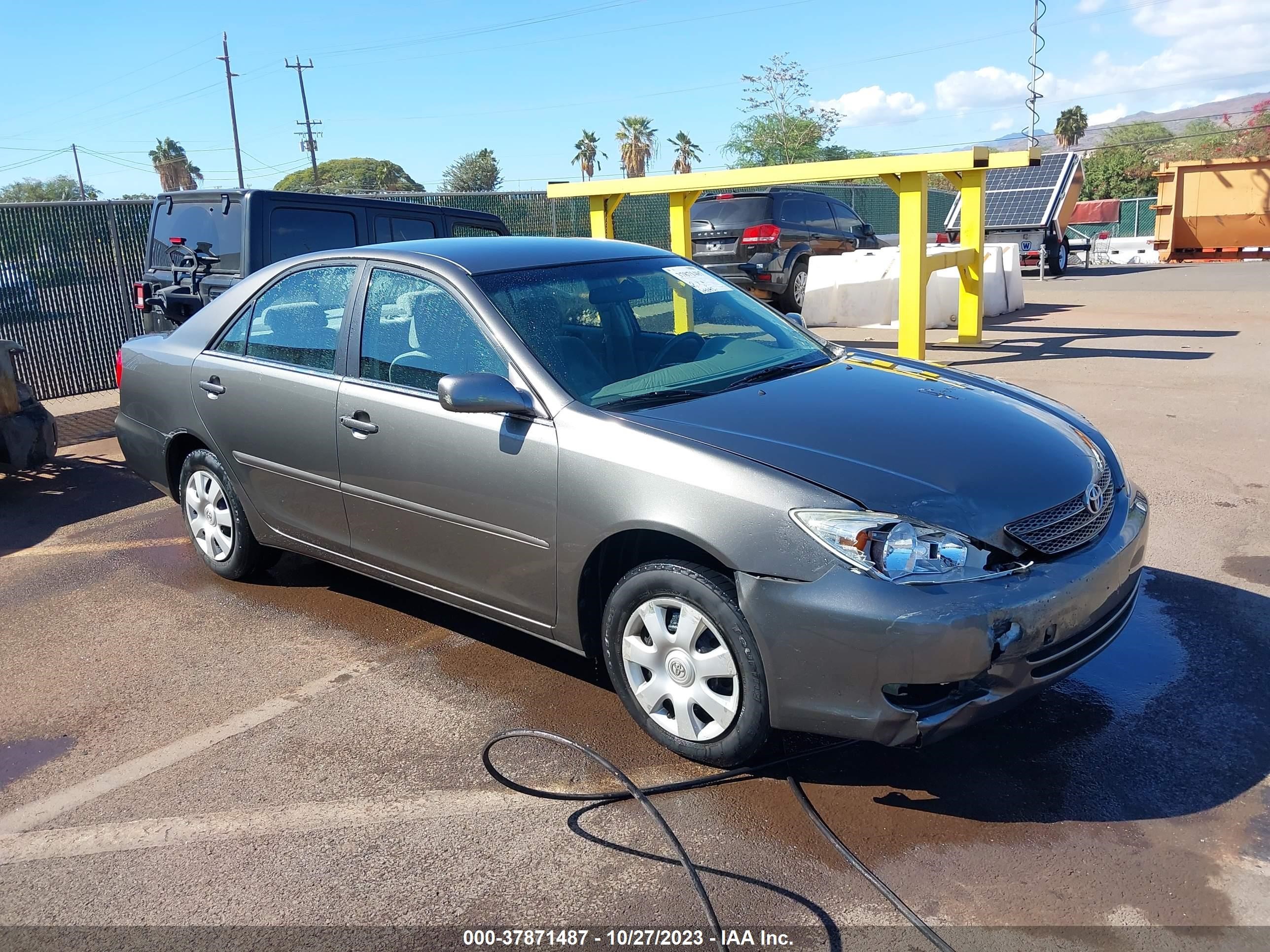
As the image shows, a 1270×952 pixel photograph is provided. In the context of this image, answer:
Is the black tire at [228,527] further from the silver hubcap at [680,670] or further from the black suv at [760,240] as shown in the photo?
the black suv at [760,240]

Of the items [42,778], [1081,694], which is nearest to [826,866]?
[1081,694]

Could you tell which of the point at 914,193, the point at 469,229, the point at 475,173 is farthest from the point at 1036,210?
the point at 475,173

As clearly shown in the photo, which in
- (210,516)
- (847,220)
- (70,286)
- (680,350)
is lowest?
(210,516)

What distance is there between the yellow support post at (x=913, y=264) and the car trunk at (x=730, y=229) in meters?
4.02

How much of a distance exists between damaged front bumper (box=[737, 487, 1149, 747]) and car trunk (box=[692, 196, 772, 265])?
39.9 ft

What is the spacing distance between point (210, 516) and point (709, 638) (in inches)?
124

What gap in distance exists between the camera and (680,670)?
340 cm

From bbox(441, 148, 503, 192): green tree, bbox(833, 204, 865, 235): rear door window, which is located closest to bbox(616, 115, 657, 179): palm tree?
bbox(441, 148, 503, 192): green tree

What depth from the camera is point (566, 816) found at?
3.27m

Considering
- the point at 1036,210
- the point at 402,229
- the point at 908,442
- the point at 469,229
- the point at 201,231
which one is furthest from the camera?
the point at 1036,210

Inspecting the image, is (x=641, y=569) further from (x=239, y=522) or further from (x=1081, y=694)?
(x=239, y=522)

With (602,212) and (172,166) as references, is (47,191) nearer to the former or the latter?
(172,166)

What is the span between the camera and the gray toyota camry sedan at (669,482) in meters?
3.05

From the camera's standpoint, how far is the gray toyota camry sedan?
305 cm
